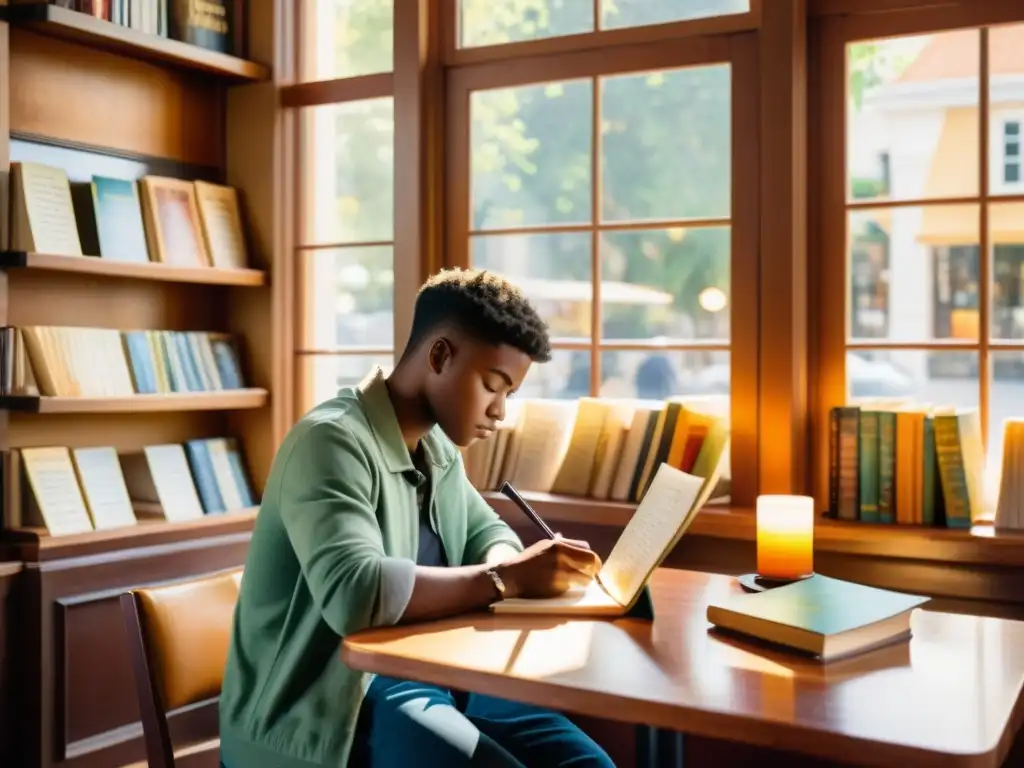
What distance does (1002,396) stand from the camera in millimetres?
2840

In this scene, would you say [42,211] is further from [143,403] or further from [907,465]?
→ [907,465]

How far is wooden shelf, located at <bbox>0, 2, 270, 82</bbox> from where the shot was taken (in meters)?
3.03

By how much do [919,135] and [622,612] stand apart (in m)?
1.65

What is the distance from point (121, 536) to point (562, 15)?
75.7 inches

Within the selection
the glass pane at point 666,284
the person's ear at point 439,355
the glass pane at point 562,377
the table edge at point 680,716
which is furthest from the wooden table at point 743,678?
the glass pane at point 562,377

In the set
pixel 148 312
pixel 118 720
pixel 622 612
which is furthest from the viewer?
pixel 148 312

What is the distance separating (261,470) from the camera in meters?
3.76

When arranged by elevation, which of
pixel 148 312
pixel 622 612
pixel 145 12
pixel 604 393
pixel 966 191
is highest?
pixel 145 12

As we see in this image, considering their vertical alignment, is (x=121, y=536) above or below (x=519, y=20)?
below

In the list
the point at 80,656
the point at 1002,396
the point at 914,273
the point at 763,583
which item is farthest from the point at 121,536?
the point at 1002,396

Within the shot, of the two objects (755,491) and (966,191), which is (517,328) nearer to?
(755,491)

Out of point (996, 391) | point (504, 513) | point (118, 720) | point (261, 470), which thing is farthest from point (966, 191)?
point (118, 720)

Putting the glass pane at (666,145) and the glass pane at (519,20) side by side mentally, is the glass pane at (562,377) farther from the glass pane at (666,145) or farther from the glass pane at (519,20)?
the glass pane at (519,20)

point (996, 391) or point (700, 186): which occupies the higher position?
point (700, 186)
